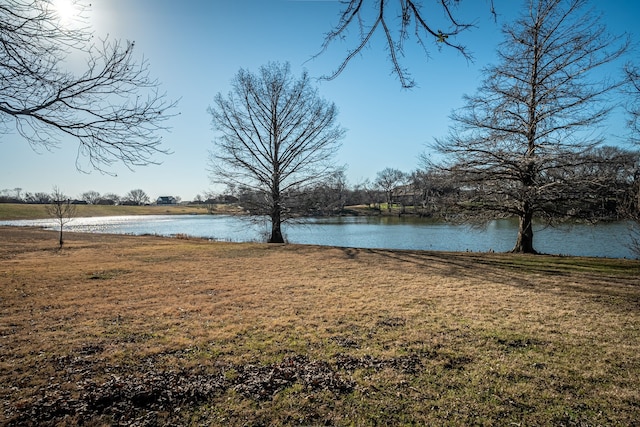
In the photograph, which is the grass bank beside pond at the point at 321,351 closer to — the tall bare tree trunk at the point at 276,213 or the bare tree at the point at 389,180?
the tall bare tree trunk at the point at 276,213

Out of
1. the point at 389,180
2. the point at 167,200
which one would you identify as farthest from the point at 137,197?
the point at 389,180

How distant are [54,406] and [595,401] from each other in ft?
17.6

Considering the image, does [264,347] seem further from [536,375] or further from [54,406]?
[536,375]

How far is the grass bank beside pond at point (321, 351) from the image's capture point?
317 cm

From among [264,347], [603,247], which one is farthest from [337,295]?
[603,247]

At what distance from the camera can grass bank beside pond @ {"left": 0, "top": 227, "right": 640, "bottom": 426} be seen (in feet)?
10.4

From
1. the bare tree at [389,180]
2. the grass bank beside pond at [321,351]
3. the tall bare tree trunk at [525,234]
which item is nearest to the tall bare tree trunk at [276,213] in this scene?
the grass bank beside pond at [321,351]

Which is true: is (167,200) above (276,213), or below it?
above

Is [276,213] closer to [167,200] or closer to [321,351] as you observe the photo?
[321,351]

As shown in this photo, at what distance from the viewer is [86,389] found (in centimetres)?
350

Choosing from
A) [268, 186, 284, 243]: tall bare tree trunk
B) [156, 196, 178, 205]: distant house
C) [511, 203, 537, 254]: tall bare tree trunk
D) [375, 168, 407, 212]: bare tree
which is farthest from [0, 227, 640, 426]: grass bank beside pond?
[156, 196, 178, 205]: distant house

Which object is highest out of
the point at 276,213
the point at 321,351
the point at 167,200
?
the point at 167,200

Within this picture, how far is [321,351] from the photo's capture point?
449cm

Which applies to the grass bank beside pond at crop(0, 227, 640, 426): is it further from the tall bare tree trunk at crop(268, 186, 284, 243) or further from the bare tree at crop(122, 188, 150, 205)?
the bare tree at crop(122, 188, 150, 205)
